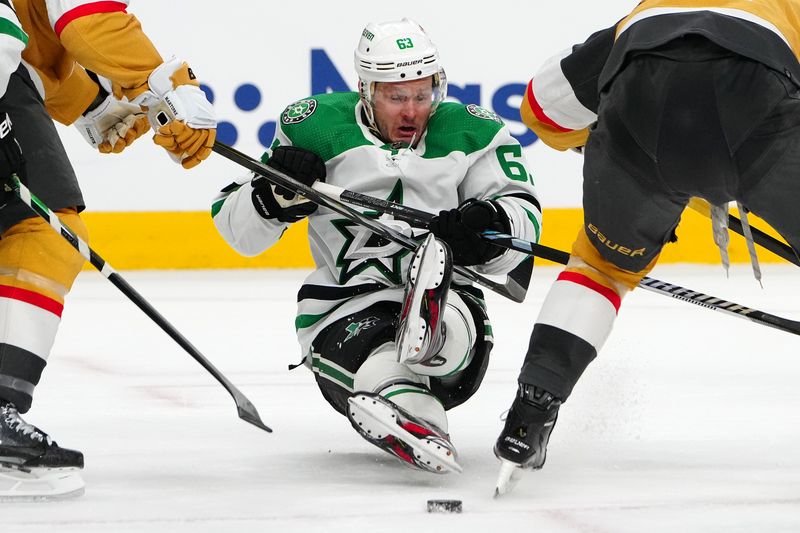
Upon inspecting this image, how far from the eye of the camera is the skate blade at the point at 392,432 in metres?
2.31

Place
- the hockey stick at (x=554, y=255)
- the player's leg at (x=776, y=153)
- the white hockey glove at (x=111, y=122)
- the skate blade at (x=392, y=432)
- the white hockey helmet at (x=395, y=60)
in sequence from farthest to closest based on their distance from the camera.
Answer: the white hockey glove at (x=111, y=122) → the white hockey helmet at (x=395, y=60) → the hockey stick at (x=554, y=255) → the skate blade at (x=392, y=432) → the player's leg at (x=776, y=153)

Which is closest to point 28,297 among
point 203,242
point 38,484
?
point 38,484

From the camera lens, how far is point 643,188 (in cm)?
221

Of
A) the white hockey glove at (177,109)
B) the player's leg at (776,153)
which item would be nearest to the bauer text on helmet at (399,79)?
the white hockey glove at (177,109)

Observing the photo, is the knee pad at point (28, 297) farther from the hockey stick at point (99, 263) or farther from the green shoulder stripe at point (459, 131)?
the green shoulder stripe at point (459, 131)

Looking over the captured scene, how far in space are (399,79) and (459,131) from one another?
0.16 m

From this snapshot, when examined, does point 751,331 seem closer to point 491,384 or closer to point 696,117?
point 491,384

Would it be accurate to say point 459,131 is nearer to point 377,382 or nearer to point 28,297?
point 377,382

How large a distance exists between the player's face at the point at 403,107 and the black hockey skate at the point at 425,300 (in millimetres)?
357

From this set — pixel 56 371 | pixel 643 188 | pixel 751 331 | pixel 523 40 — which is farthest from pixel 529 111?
pixel 523 40

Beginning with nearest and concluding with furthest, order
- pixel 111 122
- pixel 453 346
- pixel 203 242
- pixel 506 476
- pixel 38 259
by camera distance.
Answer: pixel 506 476, pixel 38 259, pixel 453 346, pixel 111 122, pixel 203 242

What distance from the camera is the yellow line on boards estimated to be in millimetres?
5906

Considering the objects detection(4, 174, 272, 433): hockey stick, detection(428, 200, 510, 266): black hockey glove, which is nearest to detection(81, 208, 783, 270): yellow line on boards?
detection(4, 174, 272, 433): hockey stick

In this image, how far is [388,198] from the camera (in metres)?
2.72
